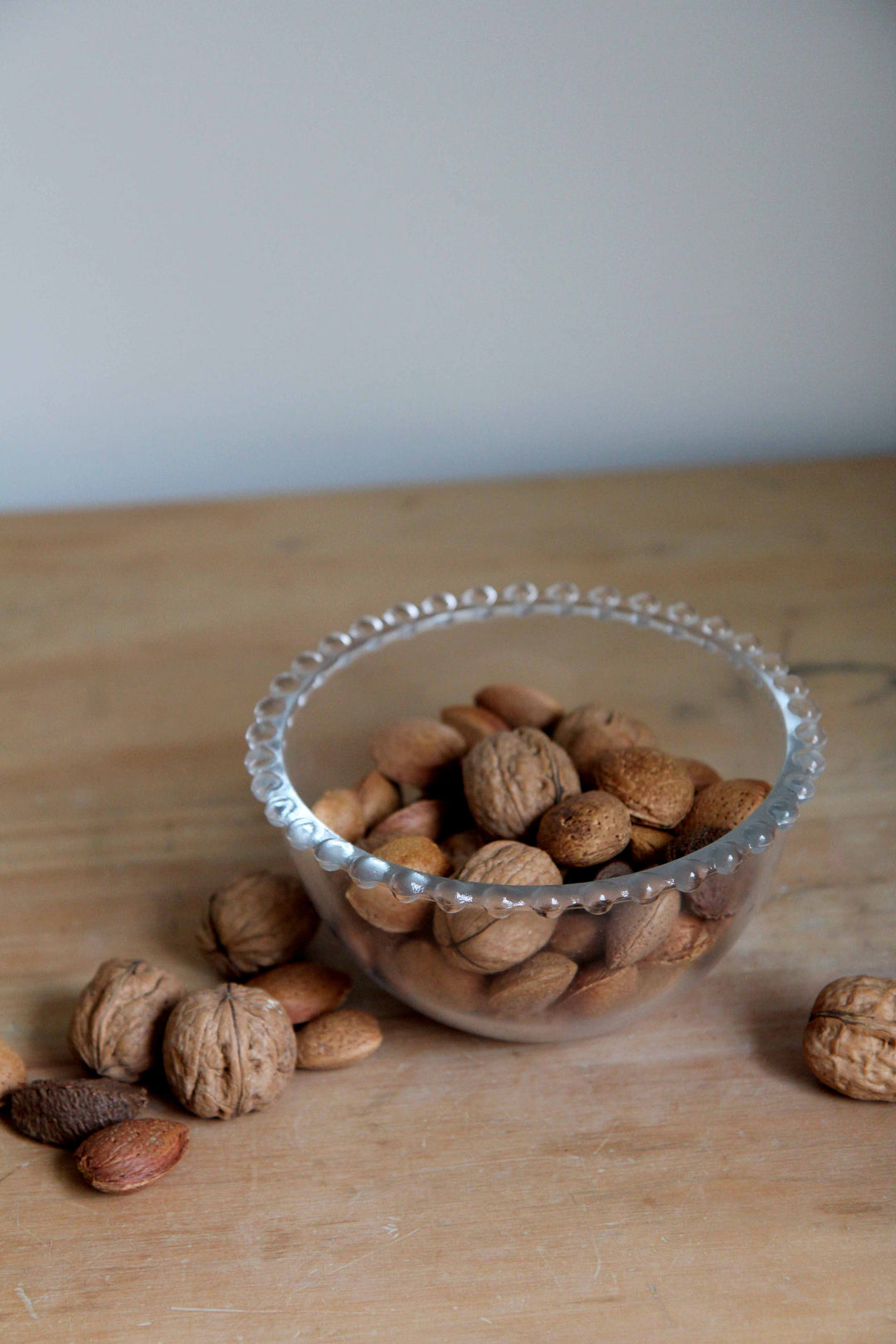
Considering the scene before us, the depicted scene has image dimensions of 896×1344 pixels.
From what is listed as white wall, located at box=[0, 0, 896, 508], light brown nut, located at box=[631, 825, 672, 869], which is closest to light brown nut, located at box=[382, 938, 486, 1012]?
light brown nut, located at box=[631, 825, 672, 869]

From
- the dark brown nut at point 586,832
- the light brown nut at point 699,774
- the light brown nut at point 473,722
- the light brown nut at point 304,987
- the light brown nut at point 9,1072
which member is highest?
the light brown nut at point 473,722

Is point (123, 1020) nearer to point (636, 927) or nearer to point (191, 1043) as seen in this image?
point (191, 1043)

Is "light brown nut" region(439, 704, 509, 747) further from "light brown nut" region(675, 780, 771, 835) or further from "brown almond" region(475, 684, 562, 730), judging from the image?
"light brown nut" region(675, 780, 771, 835)

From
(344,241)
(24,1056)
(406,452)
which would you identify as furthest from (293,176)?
(24,1056)

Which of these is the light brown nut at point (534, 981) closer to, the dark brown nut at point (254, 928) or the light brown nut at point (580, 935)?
the light brown nut at point (580, 935)

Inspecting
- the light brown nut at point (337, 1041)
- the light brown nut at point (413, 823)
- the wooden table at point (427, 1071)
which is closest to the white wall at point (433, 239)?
the wooden table at point (427, 1071)

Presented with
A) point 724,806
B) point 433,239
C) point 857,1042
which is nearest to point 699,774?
point 724,806

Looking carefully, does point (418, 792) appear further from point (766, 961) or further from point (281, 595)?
point (281, 595)
